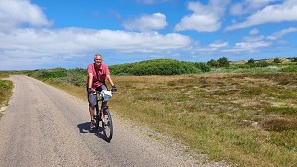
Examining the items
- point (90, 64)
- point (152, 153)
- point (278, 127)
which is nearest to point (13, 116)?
point (90, 64)

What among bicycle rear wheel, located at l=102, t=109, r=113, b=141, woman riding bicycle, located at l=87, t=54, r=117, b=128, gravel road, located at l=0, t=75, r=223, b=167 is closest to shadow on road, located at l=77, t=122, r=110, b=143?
gravel road, located at l=0, t=75, r=223, b=167

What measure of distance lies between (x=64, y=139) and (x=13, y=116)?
7222 millimetres

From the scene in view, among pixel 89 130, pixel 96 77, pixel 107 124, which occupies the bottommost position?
pixel 89 130

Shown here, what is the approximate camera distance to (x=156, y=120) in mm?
13875

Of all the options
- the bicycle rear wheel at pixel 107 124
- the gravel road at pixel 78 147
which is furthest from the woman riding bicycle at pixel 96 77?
the gravel road at pixel 78 147

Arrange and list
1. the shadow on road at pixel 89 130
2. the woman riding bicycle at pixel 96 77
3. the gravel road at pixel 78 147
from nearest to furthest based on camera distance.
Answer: the gravel road at pixel 78 147, the woman riding bicycle at pixel 96 77, the shadow on road at pixel 89 130

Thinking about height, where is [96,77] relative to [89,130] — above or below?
above

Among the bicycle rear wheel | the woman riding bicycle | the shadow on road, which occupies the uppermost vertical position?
the woman riding bicycle

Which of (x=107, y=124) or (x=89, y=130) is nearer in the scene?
(x=107, y=124)

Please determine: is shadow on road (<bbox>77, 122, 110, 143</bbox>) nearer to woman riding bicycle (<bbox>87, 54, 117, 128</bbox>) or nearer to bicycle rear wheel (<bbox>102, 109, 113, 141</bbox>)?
bicycle rear wheel (<bbox>102, 109, 113, 141</bbox>)

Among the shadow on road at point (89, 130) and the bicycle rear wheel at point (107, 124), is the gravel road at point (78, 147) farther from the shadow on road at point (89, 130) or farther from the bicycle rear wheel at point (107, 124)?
the bicycle rear wheel at point (107, 124)

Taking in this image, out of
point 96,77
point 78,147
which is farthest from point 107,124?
point 96,77

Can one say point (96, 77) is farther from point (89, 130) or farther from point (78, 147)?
point (78, 147)

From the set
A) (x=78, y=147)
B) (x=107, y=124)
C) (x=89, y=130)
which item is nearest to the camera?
(x=78, y=147)
